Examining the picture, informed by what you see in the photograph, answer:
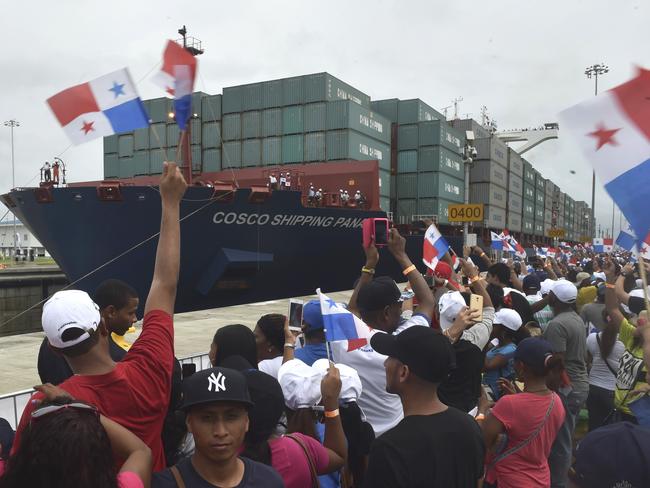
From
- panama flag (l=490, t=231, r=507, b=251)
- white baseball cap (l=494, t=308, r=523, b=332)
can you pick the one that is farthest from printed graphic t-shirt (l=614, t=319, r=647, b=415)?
panama flag (l=490, t=231, r=507, b=251)

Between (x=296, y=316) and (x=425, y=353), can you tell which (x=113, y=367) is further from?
(x=296, y=316)

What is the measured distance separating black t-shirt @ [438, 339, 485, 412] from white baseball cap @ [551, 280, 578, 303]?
1.60m

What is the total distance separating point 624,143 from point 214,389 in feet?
7.50

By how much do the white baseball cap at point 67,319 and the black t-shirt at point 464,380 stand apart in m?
2.19

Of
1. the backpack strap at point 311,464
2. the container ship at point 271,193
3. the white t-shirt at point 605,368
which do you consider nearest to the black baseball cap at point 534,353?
the backpack strap at point 311,464

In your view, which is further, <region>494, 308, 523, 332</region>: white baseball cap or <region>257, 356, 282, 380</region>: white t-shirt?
<region>494, 308, 523, 332</region>: white baseball cap

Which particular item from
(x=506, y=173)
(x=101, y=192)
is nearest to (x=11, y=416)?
(x=101, y=192)

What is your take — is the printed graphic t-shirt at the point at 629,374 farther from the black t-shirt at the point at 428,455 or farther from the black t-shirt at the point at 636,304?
the black t-shirt at the point at 428,455

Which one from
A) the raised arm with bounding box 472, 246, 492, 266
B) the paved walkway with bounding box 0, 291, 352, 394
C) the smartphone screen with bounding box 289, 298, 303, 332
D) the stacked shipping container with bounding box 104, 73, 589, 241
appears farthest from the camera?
the stacked shipping container with bounding box 104, 73, 589, 241

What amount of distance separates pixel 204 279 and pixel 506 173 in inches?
1419

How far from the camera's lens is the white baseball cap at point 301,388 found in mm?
2350

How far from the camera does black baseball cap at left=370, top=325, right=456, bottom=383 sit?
202cm

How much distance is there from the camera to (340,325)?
271cm

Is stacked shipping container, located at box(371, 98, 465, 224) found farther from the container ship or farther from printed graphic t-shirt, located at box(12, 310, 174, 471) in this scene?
printed graphic t-shirt, located at box(12, 310, 174, 471)
